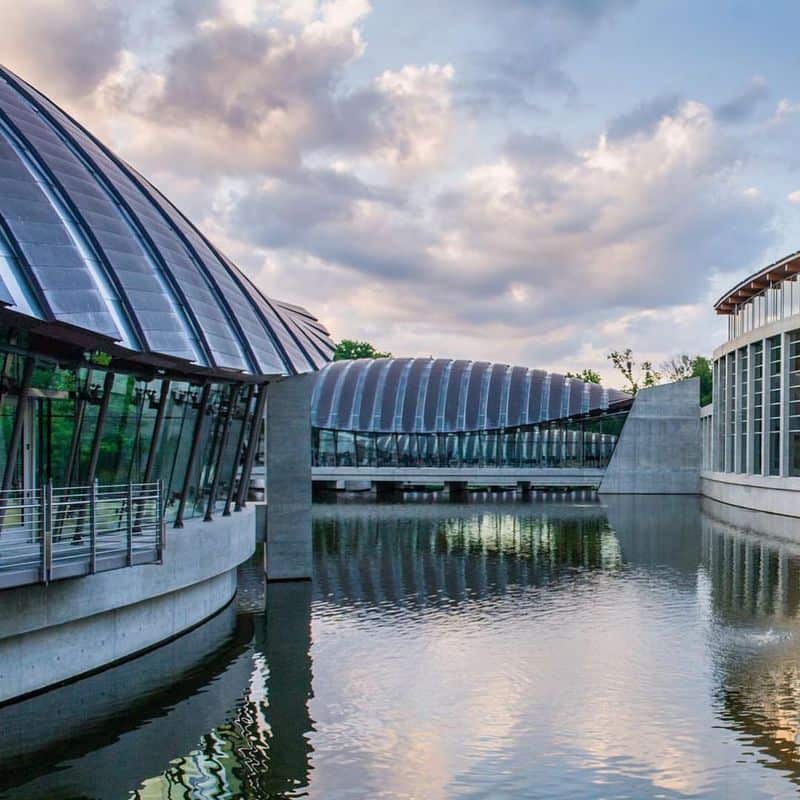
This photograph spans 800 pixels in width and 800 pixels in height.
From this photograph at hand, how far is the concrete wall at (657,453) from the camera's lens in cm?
7956

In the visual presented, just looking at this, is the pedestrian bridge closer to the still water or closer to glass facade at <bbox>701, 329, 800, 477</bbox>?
glass facade at <bbox>701, 329, 800, 477</bbox>

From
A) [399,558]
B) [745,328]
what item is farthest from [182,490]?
[745,328]

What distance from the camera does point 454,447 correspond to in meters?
85.7

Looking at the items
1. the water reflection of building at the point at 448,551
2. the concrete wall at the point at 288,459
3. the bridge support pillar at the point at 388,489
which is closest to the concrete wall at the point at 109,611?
the concrete wall at the point at 288,459

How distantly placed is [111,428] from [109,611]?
3.78 m

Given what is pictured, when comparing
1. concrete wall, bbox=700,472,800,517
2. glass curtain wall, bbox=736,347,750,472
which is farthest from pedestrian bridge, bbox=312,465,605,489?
glass curtain wall, bbox=736,347,750,472

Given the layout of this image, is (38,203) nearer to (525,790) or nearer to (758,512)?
(525,790)

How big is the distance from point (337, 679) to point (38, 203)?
10.8 m

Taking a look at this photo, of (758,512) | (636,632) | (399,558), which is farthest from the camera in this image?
(758,512)

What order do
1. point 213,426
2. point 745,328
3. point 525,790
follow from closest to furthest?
point 525,790
point 213,426
point 745,328

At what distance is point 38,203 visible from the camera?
18797mm

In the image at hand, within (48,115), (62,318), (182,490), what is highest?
(48,115)

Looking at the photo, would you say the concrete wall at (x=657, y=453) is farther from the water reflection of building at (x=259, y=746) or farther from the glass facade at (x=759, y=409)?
the water reflection of building at (x=259, y=746)

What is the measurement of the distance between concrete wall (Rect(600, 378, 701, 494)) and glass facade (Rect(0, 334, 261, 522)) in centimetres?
5868
